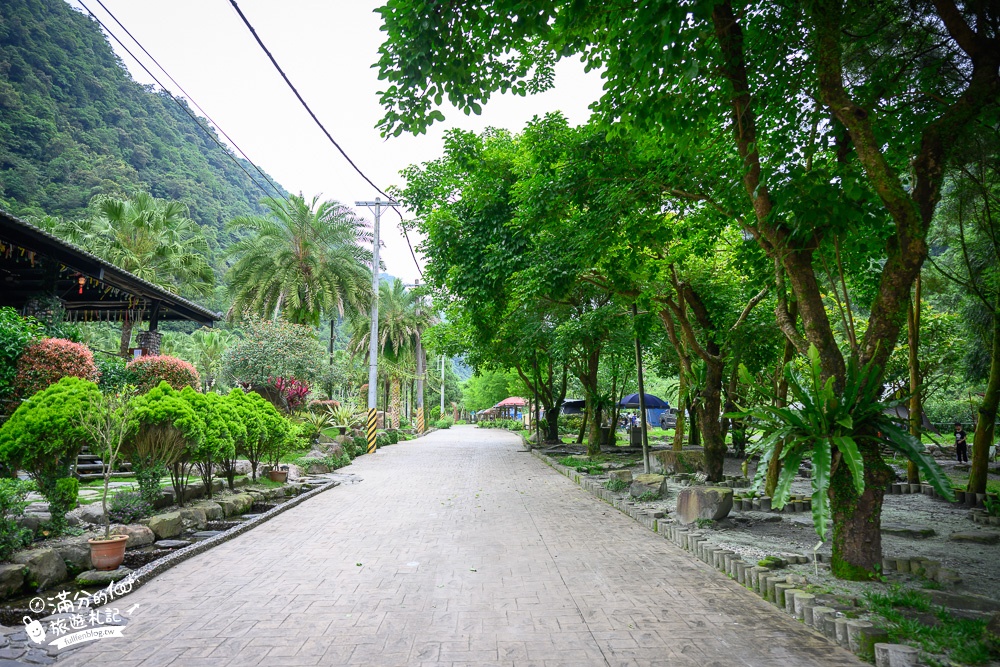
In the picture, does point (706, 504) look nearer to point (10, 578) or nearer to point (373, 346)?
point (10, 578)

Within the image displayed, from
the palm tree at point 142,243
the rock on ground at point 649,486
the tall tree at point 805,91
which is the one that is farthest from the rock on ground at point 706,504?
the palm tree at point 142,243

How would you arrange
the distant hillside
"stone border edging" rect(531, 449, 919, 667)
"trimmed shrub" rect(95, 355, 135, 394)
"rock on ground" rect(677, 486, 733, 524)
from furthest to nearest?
1. the distant hillside
2. "trimmed shrub" rect(95, 355, 135, 394)
3. "rock on ground" rect(677, 486, 733, 524)
4. "stone border edging" rect(531, 449, 919, 667)

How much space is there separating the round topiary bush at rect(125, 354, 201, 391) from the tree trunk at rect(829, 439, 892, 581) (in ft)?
42.3

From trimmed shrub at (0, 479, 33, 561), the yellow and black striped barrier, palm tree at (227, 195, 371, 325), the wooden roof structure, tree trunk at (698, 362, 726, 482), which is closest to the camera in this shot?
trimmed shrub at (0, 479, 33, 561)

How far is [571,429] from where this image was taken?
124 feet

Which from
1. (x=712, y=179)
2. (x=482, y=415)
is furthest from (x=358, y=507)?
(x=482, y=415)

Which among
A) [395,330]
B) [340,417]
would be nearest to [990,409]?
[340,417]

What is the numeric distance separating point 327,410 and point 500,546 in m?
18.3

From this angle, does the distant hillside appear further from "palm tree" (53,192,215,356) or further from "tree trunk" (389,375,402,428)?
"tree trunk" (389,375,402,428)

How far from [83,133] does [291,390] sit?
4473 cm

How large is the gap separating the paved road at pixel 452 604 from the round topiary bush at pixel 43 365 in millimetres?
5097

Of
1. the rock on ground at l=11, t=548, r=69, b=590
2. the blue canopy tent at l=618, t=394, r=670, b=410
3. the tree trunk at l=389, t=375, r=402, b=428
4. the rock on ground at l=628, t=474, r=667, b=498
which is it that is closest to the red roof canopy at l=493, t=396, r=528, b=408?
the tree trunk at l=389, t=375, r=402, b=428

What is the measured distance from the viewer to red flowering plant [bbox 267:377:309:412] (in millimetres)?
20141

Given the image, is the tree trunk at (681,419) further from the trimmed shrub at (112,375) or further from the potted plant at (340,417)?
the trimmed shrub at (112,375)
